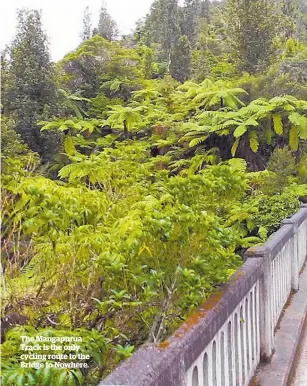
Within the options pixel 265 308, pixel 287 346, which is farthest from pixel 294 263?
pixel 265 308

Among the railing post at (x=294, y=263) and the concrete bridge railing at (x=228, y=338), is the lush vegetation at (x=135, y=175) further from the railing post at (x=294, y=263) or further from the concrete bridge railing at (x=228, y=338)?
the railing post at (x=294, y=263)

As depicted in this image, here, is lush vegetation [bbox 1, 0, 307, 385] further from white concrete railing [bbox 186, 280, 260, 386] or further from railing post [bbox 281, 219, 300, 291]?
railing post [bbox 281, 219, 300, 291]

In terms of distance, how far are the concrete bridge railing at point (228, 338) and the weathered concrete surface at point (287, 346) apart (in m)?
0.07

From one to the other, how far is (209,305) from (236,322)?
0.52 metres

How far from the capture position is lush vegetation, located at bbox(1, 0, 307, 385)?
2.46m

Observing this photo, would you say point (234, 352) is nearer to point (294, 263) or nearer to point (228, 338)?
point (228, 338)

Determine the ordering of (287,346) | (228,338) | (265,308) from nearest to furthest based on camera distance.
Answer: (228,338), (265,308), (287,346)

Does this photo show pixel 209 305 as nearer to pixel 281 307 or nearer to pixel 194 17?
pixel 281 307

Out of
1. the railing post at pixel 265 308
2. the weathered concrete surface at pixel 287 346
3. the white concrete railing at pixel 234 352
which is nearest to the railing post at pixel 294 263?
the weathered concrete surface at pixel 287 346

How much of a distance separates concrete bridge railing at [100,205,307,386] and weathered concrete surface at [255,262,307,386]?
70 millimetres

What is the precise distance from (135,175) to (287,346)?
88.8 inches

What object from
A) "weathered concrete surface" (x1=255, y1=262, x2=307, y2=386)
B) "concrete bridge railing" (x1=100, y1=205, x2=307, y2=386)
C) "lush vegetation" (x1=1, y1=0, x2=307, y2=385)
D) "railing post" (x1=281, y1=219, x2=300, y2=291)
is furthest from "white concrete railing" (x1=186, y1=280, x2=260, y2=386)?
"railing post" (x1=281, y1=219, x2=300, y2=291)

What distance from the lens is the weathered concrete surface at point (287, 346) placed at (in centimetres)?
311

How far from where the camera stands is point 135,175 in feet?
16.5
